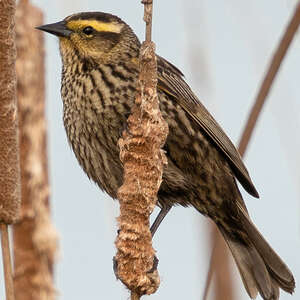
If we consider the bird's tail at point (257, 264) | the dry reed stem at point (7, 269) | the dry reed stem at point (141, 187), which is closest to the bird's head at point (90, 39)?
the bird's tail at point (257, 264)

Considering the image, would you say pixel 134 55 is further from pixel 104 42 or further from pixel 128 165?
pixel 128 165

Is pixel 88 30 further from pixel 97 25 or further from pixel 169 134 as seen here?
pixel 169 134

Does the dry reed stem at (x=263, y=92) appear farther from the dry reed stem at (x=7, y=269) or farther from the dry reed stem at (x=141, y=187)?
the dry reed stem at (x=7, y=269)

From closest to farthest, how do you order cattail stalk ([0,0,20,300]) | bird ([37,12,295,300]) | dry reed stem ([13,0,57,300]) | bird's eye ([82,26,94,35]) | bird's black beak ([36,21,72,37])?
cattail stalk ([0,0,20,300]) < dry reed stem ([13,0,57,300]) < bird ([37,12,295,300]) < bird's black beak ([36,21,72,37]) < bird's eye ([82,26,94,35])

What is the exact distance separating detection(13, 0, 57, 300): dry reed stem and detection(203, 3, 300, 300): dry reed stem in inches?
32.8

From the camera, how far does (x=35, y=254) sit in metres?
2.58

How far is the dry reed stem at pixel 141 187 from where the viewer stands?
5.75 ft

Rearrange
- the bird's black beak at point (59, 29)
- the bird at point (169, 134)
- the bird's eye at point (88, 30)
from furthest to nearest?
the bird's eye at point (88, 30) → the bird's black beak at point (59, 29) → the bird at point (169, 134)

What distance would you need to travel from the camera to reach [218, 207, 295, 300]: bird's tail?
2902 mm

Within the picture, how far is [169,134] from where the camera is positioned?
9.12ft

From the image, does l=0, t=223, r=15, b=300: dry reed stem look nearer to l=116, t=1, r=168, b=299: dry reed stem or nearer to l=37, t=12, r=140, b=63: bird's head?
l=116, t=1, r=168, b=299: dry reed stem

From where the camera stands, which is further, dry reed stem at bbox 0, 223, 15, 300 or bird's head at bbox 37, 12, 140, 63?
bird's head at bbox 37, 12, 140, 63

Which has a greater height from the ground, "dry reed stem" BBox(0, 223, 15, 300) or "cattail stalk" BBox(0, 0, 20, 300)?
"cattail stalk" BBox(0, 0, 20, 300)

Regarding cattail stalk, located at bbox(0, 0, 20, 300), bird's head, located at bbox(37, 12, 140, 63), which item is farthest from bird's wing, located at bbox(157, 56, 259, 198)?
cattail stalk, located at bbox(0, 0, 20, 300)
